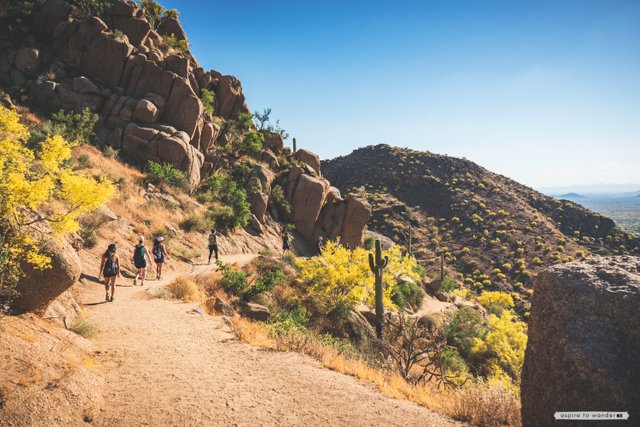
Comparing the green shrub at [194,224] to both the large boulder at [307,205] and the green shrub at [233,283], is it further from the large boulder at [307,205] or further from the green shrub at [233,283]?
the large boulder at [307,205]

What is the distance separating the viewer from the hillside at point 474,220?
45.8 meters

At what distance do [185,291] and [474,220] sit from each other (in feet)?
180

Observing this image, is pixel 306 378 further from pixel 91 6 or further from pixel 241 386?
pixel 91 6

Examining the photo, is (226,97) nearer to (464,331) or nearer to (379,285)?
(379,285)

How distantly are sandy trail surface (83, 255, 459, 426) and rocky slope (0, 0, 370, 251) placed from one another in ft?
66.9

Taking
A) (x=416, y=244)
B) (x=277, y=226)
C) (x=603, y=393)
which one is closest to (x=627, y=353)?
(x=603, y=393)

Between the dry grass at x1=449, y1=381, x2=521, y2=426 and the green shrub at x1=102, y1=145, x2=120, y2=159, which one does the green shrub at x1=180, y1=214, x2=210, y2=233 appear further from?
the dry grass at x1=449, y1=381, x2=521, y2=426

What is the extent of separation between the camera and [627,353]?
3225 mm

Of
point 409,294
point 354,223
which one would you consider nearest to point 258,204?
point 354,223

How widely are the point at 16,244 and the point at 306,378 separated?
5.77 meters

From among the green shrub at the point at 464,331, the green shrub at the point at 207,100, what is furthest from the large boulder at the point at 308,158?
the green shrub at the point at 464,331

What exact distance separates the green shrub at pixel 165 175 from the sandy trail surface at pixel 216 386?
16903mm

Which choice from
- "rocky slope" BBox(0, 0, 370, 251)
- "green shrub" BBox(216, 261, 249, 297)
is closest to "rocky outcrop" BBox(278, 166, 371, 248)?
"rocky slope" BBox(0, 0, 370, 251)

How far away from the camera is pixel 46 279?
5746 millimetres
